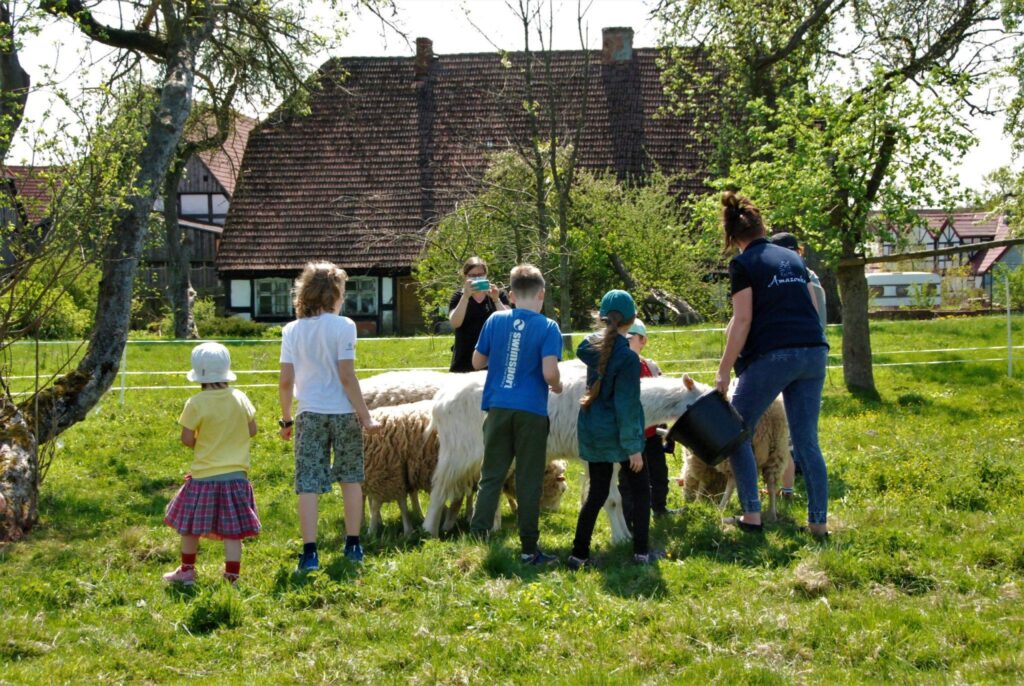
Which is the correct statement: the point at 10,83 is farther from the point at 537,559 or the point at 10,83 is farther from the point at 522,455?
the point at 537,559

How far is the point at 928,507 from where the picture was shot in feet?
24.5

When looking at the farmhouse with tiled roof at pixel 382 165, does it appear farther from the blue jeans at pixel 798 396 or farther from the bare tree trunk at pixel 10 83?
the blue jeans at pixel 798 396

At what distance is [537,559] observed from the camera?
6.46 m

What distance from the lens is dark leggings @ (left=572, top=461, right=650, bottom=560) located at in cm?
641

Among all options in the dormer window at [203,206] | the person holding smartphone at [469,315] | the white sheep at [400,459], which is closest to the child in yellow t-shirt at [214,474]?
the white sheep at [400,459]

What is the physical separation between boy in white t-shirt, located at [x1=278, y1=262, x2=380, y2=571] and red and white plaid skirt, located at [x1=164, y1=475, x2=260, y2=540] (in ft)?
1.04

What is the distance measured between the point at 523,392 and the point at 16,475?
4234 millimetres

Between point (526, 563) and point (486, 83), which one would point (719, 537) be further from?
point (486, 83)

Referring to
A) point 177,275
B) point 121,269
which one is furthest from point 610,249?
point 121,269

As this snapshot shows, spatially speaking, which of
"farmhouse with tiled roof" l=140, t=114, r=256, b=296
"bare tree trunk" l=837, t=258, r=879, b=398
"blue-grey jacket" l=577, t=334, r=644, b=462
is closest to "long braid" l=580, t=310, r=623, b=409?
"blue-grey jacket" l=577, t=334, r=644, b=462

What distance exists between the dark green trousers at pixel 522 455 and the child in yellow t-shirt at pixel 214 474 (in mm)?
1421

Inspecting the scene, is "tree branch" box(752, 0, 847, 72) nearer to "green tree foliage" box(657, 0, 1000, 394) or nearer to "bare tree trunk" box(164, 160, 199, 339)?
"green tree foliage" box(657, 0, 1000, 394)

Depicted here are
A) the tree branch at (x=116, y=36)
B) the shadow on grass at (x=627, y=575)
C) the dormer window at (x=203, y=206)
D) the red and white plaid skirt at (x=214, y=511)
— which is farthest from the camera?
the dormer window at (x=203, y=206)

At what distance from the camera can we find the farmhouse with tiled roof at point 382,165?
30.3 metres
